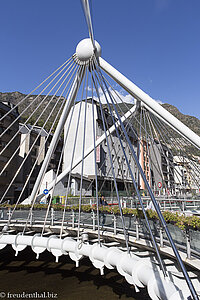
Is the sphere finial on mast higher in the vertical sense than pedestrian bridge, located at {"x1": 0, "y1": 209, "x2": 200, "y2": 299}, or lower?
higher

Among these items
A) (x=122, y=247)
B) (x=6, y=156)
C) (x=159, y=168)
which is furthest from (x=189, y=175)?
(x=6, y=156)

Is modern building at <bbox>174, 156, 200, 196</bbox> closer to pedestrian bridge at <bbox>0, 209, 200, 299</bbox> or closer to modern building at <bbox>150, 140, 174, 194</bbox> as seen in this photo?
modern building at <bbox>150, 140, 174, 194</bbox>

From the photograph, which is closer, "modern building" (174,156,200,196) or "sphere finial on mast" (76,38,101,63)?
"sphere finial on mast" (76,38,101,63)

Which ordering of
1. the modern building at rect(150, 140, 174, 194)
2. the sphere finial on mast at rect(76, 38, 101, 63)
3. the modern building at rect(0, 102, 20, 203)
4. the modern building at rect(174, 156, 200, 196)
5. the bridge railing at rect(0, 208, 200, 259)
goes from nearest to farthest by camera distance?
the bridge railing at rect(0, 208, 200, 259), the sphere finial on mast at rect(76, 38, 101, 63), the modern building at rect(174, 156, 200, 196), the modern building at rect(150, 140, 174, 194), the modern building at rect(0, 102, 20, 203)

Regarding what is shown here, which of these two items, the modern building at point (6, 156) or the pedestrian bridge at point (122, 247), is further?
the modern building at point (6, 156)

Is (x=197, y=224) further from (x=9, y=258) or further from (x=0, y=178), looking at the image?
(x=0, y=178)

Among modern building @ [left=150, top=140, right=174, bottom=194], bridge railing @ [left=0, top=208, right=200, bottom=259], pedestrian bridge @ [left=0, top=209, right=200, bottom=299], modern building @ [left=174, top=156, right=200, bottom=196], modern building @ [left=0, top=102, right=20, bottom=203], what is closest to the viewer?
pedestrian bridge @ [left=0, top=209, right=200, bottom=299]

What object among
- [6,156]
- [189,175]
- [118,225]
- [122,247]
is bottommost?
[122,247]

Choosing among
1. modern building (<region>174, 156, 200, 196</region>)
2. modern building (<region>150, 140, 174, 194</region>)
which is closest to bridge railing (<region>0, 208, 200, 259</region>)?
modern building (<region>150, 140, 174, 194</region>)

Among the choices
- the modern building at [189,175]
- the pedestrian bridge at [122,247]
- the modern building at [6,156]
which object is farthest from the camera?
the modern building at [6,156]

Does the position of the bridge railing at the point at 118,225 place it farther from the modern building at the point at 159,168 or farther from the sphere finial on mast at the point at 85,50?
the sphere finial on mast at the point at 85,50

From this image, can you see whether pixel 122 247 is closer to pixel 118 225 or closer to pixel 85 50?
pixel 118 225

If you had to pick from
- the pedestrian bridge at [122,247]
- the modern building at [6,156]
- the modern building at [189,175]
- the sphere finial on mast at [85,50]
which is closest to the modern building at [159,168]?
the modern building at [189,175]

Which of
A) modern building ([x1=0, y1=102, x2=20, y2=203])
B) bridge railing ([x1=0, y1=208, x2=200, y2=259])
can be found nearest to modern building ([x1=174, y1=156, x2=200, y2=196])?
bridge railing ([x1=0, y1=208, x2=200, y2=259])
